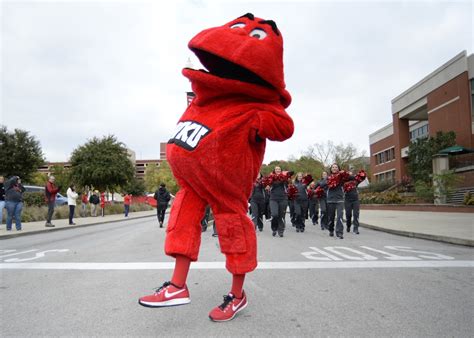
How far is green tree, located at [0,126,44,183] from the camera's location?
34812 mm

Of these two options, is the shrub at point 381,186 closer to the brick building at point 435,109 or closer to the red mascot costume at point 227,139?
the brick building at point 435,109

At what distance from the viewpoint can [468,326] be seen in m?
2.49

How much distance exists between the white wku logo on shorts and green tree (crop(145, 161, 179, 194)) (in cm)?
7294

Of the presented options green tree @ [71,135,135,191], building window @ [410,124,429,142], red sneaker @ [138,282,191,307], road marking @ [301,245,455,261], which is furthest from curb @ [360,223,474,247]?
building window @ [410,124,429,142]

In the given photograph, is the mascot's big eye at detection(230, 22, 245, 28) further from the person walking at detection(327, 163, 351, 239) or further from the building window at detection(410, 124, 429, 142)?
→ the building window at detection(410, 124, 429, 142)

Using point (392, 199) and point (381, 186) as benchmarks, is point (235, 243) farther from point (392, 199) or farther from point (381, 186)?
point (381, 186)

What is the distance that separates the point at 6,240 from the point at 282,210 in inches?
279

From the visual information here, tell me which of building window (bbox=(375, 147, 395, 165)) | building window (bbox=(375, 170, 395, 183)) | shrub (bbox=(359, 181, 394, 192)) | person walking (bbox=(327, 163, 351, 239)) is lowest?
person walking (bbox=(327, 163, 351, 239))

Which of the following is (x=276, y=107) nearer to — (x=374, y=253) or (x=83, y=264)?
(x=83, y=264)

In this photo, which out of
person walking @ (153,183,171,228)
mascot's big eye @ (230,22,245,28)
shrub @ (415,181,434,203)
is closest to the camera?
mascot's big eye @ (230,22,245,28)

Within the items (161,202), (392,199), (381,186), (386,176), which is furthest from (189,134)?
(386,176)

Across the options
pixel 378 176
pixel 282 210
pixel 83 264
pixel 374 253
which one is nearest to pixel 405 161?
pixel 378 176

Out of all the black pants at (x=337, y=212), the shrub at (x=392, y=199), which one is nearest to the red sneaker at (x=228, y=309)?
the black pants at (x=337, y=212)

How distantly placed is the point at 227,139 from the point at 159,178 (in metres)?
76.8
